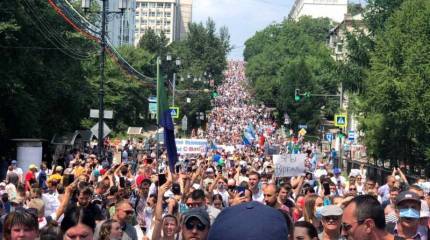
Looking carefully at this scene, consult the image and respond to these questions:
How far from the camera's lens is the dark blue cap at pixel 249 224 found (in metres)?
2.76

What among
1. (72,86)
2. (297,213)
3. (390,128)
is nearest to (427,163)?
(390,128)

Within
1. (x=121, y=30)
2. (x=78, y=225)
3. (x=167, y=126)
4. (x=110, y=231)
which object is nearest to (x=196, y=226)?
(x=78, y=225)

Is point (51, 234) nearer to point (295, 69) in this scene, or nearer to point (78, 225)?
point (78, 225)

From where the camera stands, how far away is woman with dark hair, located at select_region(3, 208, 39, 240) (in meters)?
6.13

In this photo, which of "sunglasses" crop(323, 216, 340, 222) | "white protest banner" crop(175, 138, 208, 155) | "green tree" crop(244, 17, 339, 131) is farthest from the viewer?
"green tree" crop(244, 17, 339, 131)

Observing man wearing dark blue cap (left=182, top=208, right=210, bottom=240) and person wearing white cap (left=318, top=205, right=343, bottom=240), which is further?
person wearing white cap (left=318, top=205, right=343, bottom=240)

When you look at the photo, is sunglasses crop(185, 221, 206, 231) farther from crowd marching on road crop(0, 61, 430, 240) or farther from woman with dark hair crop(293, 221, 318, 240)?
woman with dark hair crop(293, 221, 318, 240)

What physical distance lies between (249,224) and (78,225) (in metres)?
3.96

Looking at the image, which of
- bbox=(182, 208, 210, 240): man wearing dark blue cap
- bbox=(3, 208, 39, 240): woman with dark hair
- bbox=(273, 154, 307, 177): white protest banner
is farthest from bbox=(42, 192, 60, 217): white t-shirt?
bbox=(273, 154, 307, 177): white protest banner

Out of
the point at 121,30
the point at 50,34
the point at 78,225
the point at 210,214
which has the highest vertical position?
the point at 121,30

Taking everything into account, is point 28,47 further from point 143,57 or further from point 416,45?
point 143,57

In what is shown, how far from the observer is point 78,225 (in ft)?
21.4

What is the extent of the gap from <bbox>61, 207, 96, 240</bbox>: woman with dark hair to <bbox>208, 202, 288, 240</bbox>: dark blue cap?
145 inches

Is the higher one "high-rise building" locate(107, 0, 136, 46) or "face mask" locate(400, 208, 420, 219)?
"high-rise building" locate(107, 0, 136, 46)
